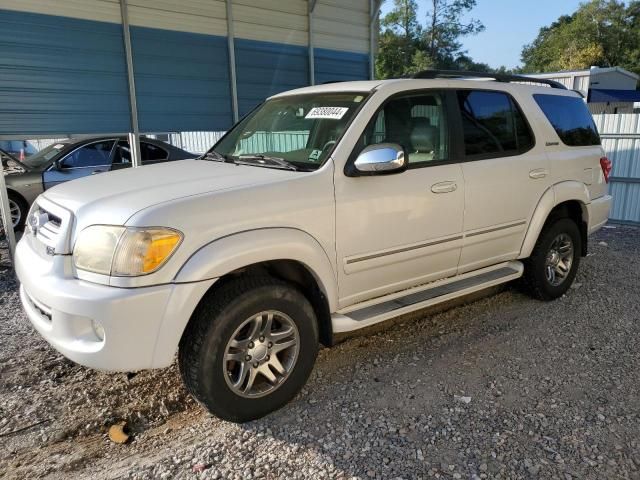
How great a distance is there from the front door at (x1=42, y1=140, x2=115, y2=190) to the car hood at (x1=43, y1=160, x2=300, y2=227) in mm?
5516

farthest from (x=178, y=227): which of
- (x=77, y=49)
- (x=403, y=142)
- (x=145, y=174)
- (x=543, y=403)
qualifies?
(x=77, y=49)

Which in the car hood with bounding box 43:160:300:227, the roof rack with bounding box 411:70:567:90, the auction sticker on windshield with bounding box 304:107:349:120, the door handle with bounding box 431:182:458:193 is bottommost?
the door handle with bounding box 431:182:458:193

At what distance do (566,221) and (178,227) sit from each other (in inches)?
152

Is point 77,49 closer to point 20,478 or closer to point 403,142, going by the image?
point 403,142

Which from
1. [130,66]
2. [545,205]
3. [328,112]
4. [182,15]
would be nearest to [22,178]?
[130,66]

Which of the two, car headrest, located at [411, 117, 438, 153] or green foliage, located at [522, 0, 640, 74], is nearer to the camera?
car headrest, located at [411, 117, 438, 153]

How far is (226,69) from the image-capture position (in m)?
7.46

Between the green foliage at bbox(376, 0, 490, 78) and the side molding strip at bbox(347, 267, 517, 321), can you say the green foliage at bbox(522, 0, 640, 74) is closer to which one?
the green foliage at bbox(376, 0, 490, 78)

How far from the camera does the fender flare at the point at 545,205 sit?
4.59 metres

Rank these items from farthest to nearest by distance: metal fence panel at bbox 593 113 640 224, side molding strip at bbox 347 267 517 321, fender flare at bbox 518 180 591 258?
metal fence panel at bbox 593 113 640 224 → fender flare at bbox 518 180 591 258 → side molding strip at bbox 347 267 517 321

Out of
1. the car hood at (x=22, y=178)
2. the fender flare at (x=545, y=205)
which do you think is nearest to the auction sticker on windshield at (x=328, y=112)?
the fender flare at (x=545, y=205)

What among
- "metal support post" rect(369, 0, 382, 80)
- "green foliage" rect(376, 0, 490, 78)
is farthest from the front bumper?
"green foliage" rect(376, 0, 490, 78)

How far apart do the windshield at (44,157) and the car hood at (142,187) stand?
594cm

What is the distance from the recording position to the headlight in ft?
8.45
